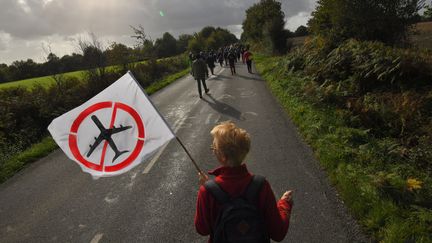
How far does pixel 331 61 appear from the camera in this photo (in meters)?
13.9

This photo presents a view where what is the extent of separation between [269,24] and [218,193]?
3766cm

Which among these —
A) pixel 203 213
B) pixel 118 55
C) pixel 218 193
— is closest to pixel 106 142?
pixel 203 213

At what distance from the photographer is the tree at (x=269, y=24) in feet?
123

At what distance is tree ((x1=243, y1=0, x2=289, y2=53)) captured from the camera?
123ft

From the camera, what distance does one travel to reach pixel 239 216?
7.52 ft

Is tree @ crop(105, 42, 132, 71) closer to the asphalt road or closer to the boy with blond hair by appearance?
the asphalt road

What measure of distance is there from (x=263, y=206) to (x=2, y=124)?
13.1 metres


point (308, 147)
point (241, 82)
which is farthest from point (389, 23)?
point (308, 147)

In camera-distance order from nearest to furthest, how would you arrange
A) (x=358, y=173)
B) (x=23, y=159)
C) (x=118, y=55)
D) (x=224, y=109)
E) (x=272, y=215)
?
1. (x=272, y=215)
2. (x=358, y=173)
3. (x=23, y=159)
4. (x=224, y=109)
5. (x=118, y=55)

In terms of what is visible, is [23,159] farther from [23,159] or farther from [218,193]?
[218,193]

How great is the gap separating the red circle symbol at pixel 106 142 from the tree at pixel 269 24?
35665 millimetres

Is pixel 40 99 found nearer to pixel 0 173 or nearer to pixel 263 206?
pixel 0 173

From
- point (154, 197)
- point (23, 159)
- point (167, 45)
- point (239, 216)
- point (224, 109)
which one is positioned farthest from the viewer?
point (167, 45)

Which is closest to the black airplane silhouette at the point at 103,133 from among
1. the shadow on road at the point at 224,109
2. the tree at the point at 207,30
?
the shadow on road at the point at 224,109
